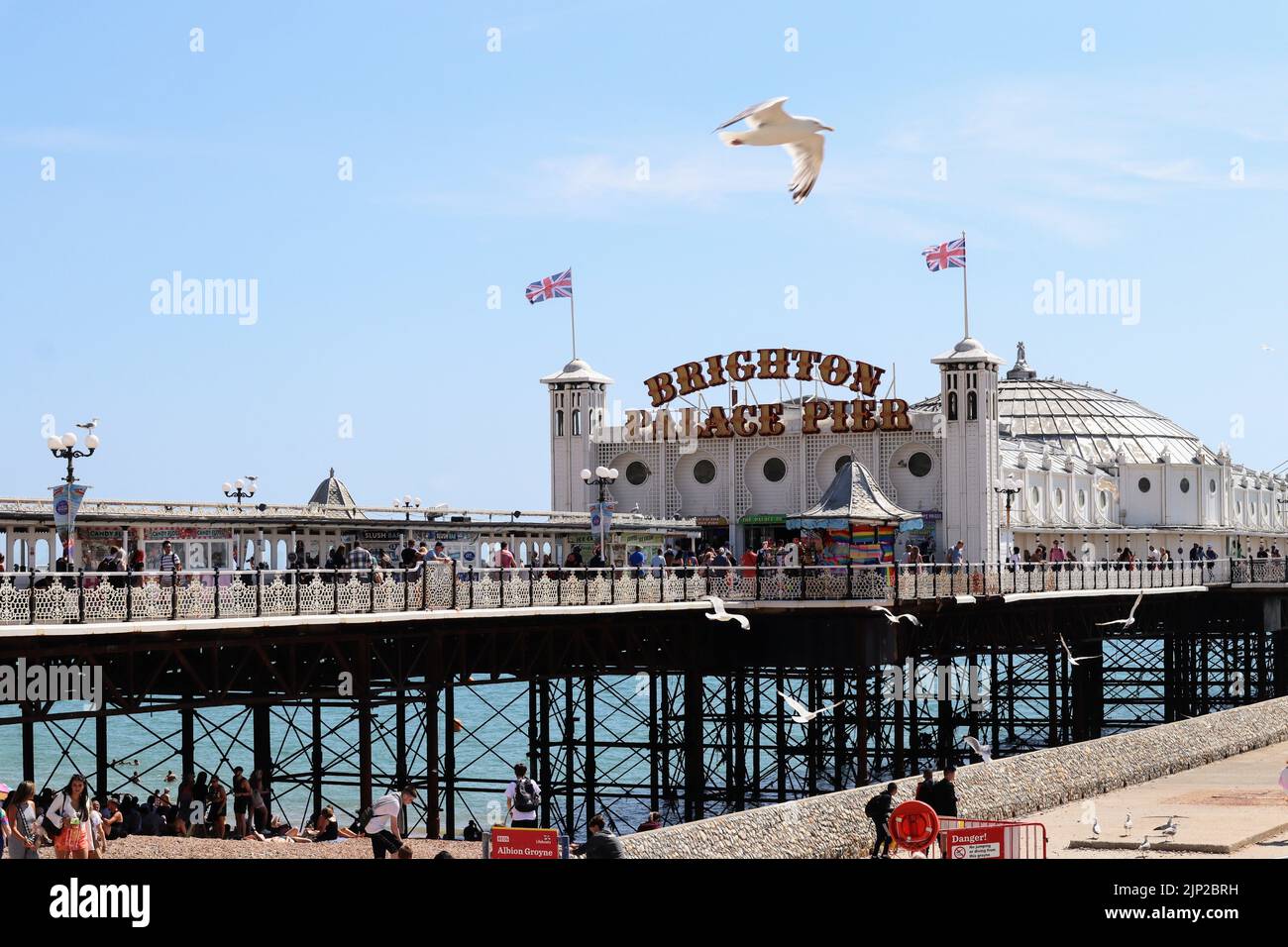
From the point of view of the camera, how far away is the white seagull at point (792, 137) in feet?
79.5

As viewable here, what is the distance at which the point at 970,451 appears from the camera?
6369cm

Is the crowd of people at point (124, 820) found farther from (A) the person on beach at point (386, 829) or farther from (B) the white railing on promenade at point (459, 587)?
(B) the white railing on promenade at point (459, 587)

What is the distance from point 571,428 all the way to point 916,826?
43.3m

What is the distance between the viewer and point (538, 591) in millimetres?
39500

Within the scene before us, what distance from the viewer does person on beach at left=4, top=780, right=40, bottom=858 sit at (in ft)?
74.2

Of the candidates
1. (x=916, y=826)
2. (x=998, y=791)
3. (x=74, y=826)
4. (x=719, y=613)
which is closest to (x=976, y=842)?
(x=916, y=826)

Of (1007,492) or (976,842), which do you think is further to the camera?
(1007,492)

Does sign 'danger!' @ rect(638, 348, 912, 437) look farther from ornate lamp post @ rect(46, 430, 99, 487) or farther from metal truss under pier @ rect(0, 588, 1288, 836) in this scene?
ornate lamp post @ rect(46, 430, 99, 487)

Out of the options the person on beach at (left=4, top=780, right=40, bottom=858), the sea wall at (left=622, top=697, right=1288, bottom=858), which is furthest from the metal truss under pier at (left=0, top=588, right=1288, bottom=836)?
the sea wall at (left=622, top=697, right=1288, bottom=858)

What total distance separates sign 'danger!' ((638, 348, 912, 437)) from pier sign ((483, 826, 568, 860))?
139 ft

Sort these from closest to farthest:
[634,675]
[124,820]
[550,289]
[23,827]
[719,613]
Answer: [23,827] → [124,820] → [719,613] → [634,675] → [550,289]

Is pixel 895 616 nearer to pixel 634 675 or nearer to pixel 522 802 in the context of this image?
pixel 634 675

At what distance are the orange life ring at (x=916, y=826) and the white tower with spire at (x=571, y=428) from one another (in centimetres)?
4194
